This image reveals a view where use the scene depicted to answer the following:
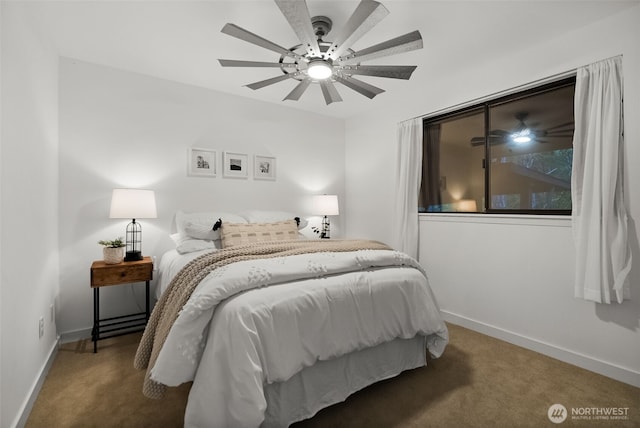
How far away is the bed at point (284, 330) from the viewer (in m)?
1.38

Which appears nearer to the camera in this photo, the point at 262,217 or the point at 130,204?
the point at 130,204

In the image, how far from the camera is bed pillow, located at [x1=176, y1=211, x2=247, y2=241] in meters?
2.91

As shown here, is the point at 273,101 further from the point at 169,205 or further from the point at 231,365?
the point at 231,365

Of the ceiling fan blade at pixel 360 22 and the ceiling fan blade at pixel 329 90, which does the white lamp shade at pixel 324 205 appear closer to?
the ceiling fan blade at pixel 329 90

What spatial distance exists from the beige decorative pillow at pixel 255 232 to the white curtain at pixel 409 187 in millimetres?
1252

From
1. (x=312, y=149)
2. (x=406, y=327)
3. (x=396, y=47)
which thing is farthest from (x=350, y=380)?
(x=312, y=149)

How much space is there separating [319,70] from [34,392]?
2735 millimetres

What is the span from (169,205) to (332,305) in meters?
2.33

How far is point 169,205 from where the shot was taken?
10.6 feet

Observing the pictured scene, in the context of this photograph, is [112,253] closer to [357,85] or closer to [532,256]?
[357,85]

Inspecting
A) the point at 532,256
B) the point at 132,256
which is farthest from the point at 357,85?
the point at 132,256

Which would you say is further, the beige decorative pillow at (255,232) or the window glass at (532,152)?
the beige decorative pillow at (255,232)

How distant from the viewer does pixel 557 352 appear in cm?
240

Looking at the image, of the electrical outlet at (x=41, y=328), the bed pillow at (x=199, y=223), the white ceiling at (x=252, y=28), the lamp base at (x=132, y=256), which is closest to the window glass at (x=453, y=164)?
the white ceiling at (x=252, y=28)
